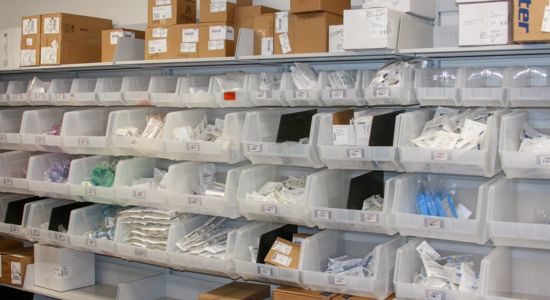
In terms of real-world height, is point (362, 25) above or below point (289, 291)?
above

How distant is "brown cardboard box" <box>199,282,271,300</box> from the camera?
338 cm

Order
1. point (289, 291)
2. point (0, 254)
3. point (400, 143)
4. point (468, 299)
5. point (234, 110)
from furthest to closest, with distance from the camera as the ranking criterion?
1. point (0, 254)
2. point (234, 110)
3. point (289, 291)
4. point (400, 143)
5. point (468, 299)

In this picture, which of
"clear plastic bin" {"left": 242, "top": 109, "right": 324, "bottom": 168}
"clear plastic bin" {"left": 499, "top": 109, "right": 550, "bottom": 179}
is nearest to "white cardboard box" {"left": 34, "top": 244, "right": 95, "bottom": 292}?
"clear plastic bin" {"left": 242, "top": 109, "right": 324, "bottom": 168}

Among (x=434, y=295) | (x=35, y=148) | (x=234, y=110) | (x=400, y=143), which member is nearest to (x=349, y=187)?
(x=400, y=143)

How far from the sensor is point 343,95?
2992 mm

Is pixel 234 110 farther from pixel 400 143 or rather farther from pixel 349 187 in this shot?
pixel 400 143

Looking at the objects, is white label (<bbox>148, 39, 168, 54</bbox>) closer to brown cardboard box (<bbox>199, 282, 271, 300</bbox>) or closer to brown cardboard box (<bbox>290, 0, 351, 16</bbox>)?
brown cardboard box (<bbox>290, 0, 351, 16</bbox>)

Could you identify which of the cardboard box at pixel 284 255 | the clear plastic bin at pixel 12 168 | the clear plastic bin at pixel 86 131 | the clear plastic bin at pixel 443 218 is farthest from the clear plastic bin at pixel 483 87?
the clear plastic bin at pixel 12 168

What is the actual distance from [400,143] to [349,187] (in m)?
0.40

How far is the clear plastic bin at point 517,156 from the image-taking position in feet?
8.21

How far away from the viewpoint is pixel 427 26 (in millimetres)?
3137

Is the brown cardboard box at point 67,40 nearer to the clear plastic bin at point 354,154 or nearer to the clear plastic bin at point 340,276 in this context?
the clear plastic bin at point 354,154

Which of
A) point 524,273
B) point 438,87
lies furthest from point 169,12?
point 524,273

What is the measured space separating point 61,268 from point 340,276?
6.73 ft
